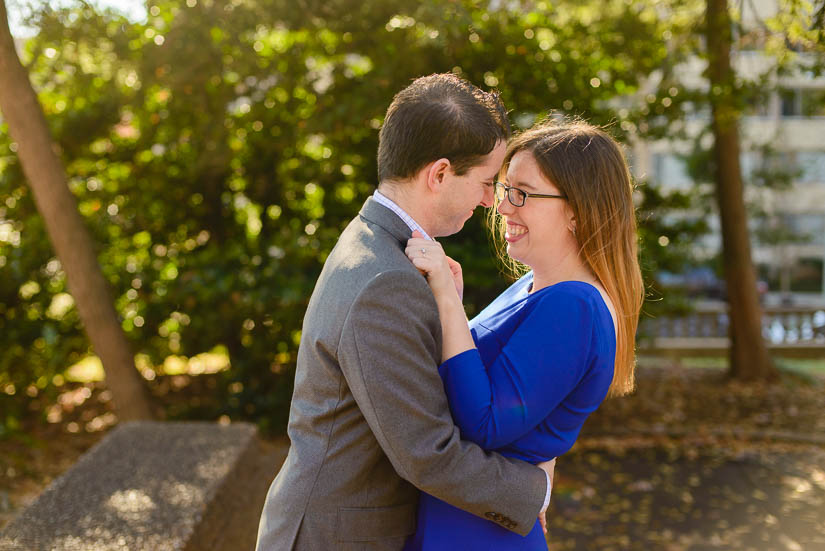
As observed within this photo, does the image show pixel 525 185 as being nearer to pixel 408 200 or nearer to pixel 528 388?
pixel 408 200

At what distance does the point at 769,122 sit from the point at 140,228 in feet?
91.7

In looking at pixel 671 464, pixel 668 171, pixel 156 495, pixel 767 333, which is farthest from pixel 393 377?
pixel 668 171

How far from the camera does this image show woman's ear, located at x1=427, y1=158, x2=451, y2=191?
6.47 feet

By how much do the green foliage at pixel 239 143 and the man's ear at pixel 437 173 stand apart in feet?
14.2

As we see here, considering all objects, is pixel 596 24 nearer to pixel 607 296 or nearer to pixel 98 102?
pixel 98 102

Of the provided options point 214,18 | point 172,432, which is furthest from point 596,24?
point 172,432

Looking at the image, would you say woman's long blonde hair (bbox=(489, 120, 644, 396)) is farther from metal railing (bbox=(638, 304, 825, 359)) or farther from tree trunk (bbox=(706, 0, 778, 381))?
metal railing (bbox=(638, 304, 825, 359))

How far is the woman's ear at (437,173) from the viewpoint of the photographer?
197cm

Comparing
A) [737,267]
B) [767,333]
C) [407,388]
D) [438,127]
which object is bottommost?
[767,333]

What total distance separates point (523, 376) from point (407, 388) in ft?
1.17

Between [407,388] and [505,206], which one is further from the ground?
[505,206]

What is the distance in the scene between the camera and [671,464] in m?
7.64

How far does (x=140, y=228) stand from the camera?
7.54 m

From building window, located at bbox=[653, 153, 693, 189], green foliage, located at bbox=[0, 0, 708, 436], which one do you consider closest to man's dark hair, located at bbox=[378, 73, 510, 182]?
green foliage, located at bbox=[0, 0, 708, 436]
